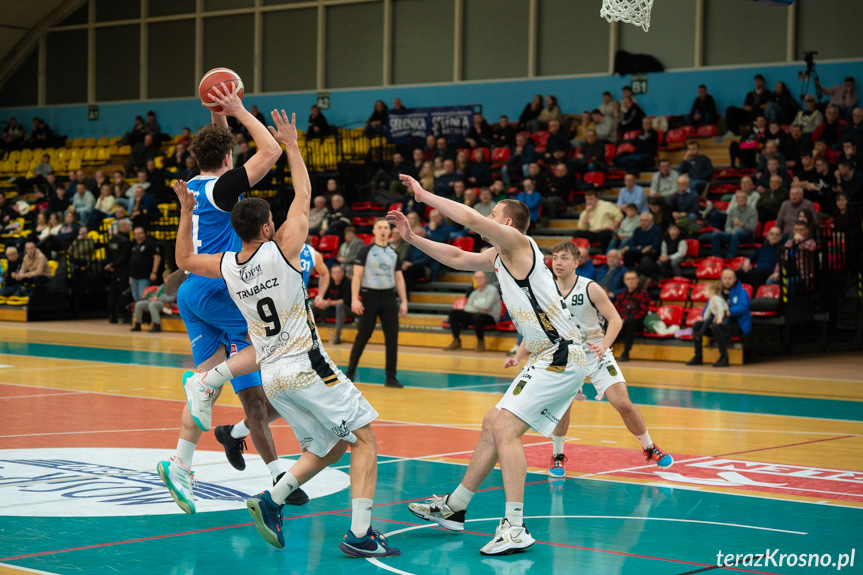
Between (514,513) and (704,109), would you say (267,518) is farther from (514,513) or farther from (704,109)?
(704,109)

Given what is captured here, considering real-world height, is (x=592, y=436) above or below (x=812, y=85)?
below

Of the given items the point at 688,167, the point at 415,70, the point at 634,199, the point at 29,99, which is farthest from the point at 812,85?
the point at 29,99

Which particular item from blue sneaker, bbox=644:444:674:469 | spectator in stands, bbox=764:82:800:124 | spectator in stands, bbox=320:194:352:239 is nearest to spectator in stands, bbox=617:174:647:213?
spectator in stands, bbox=764:82:800:124

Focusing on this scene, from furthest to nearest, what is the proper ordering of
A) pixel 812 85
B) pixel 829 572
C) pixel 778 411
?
1. pixel 812 85
2. pixel 778 411
3. pixel 829 572

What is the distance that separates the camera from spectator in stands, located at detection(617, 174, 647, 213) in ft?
65.4

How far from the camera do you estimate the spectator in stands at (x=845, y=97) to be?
2066 cm

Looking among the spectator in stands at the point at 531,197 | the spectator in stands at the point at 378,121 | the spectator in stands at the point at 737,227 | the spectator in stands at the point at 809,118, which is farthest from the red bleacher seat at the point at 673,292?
the spectator in stands at the point at 378,121

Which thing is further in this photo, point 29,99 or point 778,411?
point 29,99

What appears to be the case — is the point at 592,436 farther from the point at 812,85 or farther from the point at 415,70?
the point at 415,70

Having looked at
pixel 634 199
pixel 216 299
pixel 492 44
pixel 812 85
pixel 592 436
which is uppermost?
pixel 492 44

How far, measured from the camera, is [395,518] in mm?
6418

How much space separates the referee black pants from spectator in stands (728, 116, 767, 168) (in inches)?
411

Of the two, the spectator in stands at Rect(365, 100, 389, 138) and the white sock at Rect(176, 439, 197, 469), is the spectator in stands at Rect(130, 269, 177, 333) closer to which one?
the spectator in stands at Rect(365, 100, 389, 138)

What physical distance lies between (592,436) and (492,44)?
61.2 feet
